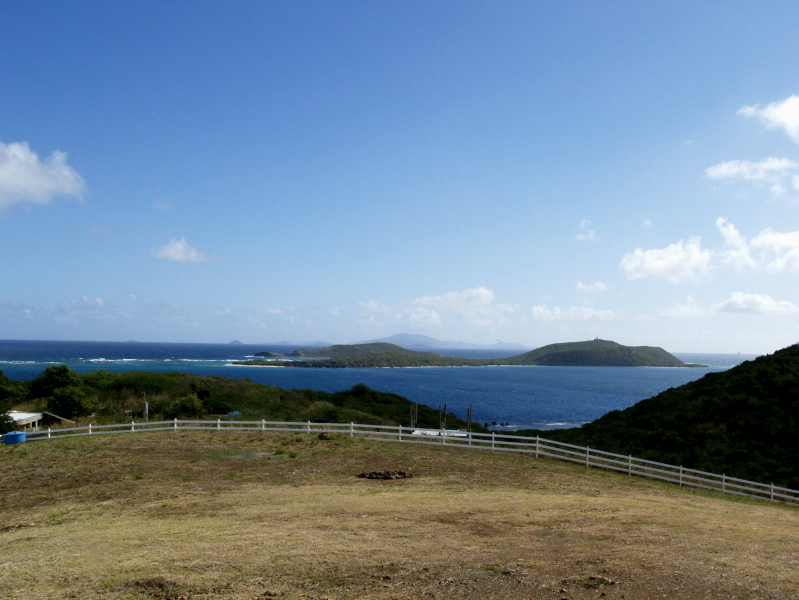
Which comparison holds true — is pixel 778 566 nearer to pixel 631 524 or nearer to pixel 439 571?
pixel 631 524

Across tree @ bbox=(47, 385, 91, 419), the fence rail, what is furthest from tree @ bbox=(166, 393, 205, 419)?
the fence rail

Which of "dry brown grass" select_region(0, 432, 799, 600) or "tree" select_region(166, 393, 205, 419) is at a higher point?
"dry brown grass" select_region(0, 432, 799, 600)

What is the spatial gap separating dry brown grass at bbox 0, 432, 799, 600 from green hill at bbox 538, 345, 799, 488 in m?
10.9

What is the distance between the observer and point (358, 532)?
11289 millimetres

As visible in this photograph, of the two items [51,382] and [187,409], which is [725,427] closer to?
[187,409]

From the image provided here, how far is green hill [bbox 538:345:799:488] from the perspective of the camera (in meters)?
30.1

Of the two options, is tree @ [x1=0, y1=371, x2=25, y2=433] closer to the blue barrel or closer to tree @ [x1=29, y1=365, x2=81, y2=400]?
tree @ [x1=29, y1=365, x2=81, y2=400]

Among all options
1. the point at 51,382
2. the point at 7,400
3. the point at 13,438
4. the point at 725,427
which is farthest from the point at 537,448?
the point at 51,382

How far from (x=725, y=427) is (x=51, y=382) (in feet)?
180

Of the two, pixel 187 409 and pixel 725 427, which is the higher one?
pixel 725 427

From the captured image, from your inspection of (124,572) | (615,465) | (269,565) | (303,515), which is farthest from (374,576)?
(615,465)

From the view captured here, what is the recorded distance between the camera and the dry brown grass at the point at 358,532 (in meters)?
8.16

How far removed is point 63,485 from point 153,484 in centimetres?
292

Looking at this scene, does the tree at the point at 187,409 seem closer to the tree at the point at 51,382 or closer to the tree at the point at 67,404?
the tree at the point at 67,404
